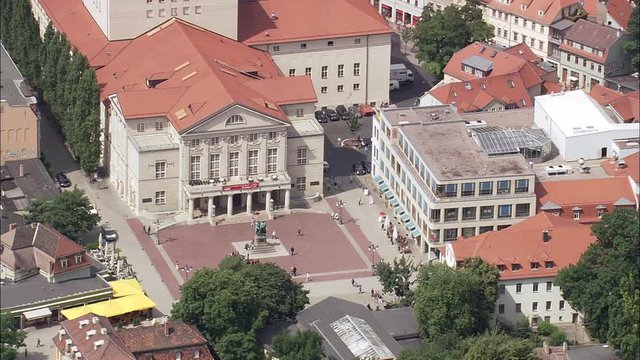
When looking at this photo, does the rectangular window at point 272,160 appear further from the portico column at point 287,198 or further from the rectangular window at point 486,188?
the rectangular window at point 486,188

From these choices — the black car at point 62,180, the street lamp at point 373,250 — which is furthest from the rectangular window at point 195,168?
the street lamp at point 373,250

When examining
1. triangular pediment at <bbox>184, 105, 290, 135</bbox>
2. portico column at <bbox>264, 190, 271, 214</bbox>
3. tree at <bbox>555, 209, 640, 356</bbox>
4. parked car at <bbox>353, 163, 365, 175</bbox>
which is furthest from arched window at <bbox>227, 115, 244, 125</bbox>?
tree at <bbox>555, 209, 640, 356</bbox>

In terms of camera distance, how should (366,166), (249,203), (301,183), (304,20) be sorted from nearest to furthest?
(249,203) → (301,183) → (366,166) → (304,20)

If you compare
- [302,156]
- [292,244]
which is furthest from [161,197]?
[302,156]

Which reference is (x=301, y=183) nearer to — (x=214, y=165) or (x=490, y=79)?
(x=214, y=165)

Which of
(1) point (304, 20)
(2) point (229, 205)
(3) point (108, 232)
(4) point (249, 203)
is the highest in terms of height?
(1) point (304, 20)

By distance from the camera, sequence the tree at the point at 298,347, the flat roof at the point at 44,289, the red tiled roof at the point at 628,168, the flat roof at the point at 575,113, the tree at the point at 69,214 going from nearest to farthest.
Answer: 1. the tree at the point at 298,347
2. the flat roof at the point at 44,289
3. the tree at the point at 69,214
4. the red tiled roof at the point at 628,168
5. the flat roof at the point at 575,113
